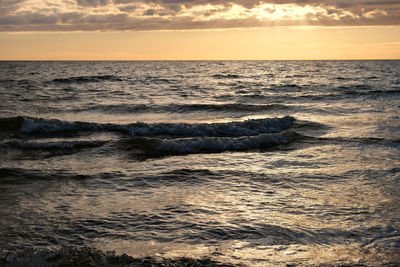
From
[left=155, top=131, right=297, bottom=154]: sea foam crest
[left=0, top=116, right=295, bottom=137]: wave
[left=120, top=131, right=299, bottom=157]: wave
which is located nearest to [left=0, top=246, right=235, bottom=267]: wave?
[left=120, top=131, right=299, bottom=157]: wave

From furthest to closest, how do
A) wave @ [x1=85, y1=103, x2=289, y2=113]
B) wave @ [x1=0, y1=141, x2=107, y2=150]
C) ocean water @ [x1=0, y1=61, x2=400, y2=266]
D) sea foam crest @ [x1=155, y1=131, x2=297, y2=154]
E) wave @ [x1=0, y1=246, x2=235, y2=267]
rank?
wave @ [x1=85, y1=103, x2=289, y2=113] → sea foam crest @ [x1=155, y1=131, x2=297, y2=154] → wave @ [x1=0, y1=141, x2=107, y2=150] → ocean water @ [x1=0, y1=61, x2=400, y2=266] → wave @ [x1=0, y1=246, x2=235, y2=267]

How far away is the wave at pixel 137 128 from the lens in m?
14.3

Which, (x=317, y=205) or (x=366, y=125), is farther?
(x=366, y=125)

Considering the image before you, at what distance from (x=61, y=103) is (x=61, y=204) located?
17729 mm

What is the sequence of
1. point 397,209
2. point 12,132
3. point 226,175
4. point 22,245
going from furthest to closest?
point 12,132 < point 226,175 < point 397,209 < point 22,245

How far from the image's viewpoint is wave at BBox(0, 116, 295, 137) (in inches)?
561

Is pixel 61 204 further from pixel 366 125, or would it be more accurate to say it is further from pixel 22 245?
pixel 366 125

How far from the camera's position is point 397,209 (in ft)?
20.2

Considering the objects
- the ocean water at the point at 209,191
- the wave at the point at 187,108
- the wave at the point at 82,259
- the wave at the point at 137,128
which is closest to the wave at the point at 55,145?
the ocean water at the point at 209,191

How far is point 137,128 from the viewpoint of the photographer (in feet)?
47.9

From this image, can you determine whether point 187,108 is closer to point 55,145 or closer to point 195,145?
point 195,145

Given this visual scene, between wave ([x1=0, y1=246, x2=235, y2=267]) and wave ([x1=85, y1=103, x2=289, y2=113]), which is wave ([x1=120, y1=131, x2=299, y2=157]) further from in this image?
wave ([x1=85, y1=103, x2=289, y2=113])

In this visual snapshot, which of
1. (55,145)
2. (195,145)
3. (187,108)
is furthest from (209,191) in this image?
(187,108)

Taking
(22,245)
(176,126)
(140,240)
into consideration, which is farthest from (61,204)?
(176,126)
